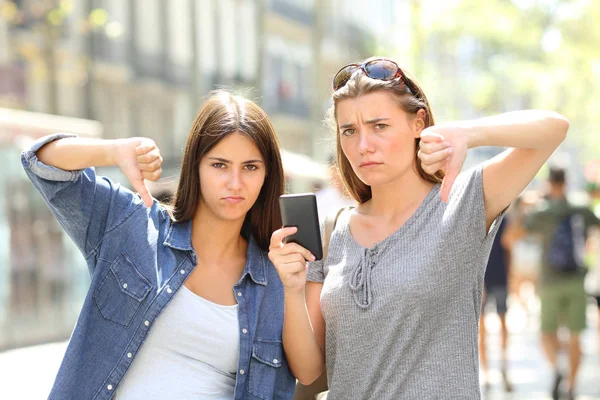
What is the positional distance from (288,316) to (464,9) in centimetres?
2551

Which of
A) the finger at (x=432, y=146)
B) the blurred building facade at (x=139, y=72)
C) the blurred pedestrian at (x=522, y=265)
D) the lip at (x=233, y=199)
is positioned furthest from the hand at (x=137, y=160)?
the blurred pedestrian at (x=522, y=265)

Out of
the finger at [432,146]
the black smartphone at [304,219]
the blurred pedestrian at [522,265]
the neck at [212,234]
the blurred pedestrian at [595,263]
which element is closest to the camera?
the finger at [432,146]

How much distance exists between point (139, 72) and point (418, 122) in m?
15.2

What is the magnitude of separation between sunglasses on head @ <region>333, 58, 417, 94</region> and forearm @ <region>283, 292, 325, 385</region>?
0.73 meters

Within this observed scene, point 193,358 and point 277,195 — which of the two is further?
point 277,195

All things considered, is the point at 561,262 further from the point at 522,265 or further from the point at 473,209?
the point at 522,265

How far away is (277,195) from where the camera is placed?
11.8 feet

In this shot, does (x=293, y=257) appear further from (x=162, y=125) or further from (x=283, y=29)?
(x=283, y=29)

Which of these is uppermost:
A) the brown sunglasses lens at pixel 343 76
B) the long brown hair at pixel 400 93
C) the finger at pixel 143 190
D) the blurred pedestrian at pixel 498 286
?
the brown sunglasses lens at pixel 343 76

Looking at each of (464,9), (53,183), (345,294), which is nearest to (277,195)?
(345,294)

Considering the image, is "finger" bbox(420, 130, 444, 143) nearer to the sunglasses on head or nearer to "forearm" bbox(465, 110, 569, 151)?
"forearm" bbox(465, 110, 569, 151)

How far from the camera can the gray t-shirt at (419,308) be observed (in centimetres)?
303

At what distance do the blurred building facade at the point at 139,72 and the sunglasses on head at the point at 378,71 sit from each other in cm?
442

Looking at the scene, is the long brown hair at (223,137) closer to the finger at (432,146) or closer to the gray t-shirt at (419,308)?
the gray t-shirt at (419,308)
